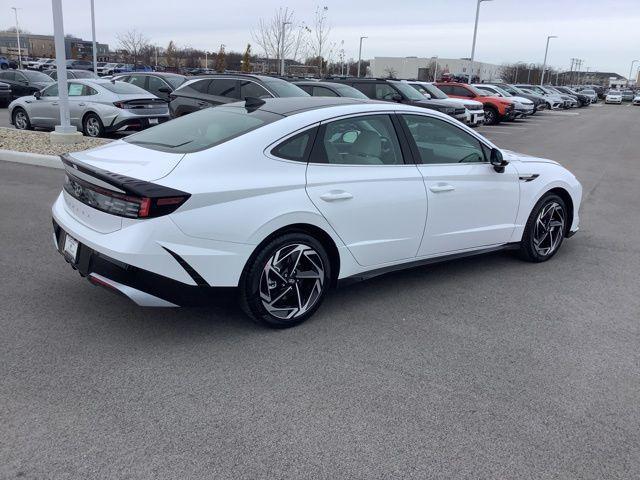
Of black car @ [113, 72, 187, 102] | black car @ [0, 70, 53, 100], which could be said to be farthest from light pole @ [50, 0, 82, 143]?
black car @ [0, 70, 53, 100]

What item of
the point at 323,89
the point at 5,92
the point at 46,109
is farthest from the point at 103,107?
the point at 5,92

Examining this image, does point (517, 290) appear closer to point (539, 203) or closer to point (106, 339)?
point (539, 203)

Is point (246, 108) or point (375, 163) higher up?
point (246, 108)

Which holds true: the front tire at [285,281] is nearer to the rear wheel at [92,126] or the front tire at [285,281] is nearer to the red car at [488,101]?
the rear wheel at [92,126]

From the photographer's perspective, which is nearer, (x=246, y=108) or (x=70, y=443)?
(x=70, y=443)

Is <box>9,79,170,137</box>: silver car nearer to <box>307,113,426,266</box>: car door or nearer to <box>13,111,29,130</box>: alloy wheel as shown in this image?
<box>13,111,29,130</box>: alloy wheel

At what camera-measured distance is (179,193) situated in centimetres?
347

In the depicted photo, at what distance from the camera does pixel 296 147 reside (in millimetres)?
4070

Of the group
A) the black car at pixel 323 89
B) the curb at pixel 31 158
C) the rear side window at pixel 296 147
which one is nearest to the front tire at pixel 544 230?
the rear side window at pixel 296 147

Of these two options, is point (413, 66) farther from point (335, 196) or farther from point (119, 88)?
point (335, 196)

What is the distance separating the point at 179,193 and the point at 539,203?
3730 millimetres

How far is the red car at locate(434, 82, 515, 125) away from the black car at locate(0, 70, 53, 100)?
16.3 m

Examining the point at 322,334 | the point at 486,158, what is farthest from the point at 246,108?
the point at 486,158

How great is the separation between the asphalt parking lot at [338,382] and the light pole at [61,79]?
23.6ft
